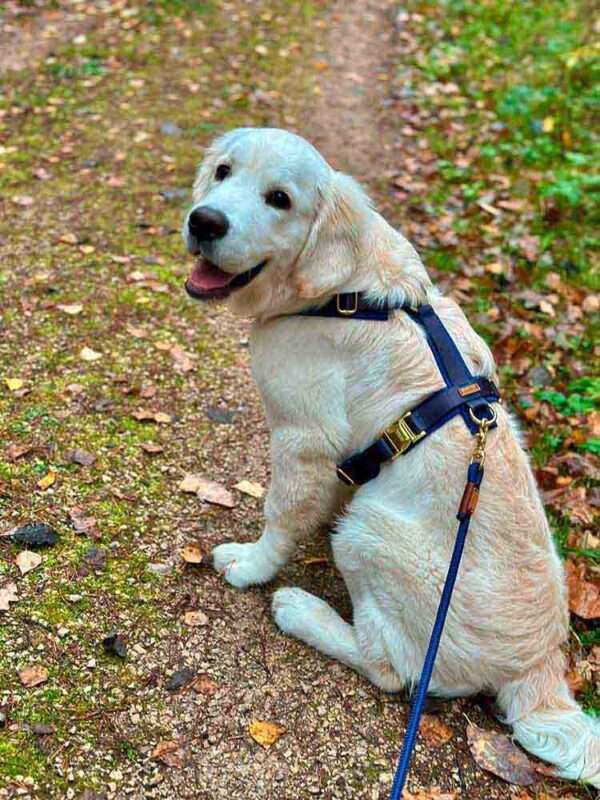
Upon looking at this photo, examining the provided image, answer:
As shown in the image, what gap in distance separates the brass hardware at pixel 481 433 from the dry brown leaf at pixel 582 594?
117 centimetres

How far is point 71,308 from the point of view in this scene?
4.98 metres

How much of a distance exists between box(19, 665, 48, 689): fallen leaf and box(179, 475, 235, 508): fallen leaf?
119 centimetres

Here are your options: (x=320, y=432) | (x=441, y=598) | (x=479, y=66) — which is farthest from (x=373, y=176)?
(x=441, y=598)

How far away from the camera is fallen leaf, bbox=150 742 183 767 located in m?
2.66

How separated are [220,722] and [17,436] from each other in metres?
1.86

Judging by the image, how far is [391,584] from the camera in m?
2.85

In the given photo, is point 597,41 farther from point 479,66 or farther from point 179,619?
point 179,619

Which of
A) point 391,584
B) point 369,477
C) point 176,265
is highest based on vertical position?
point 369,477

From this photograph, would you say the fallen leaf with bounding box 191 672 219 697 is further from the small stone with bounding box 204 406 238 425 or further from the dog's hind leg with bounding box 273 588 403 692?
the small stone with bounding box 204 406 238 425

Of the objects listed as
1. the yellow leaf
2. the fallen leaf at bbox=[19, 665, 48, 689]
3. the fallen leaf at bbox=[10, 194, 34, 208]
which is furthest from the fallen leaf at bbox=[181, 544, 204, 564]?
the yellow leaf

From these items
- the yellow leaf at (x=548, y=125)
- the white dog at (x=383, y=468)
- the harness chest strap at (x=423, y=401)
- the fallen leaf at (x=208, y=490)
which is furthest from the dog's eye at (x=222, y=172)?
the yellow leaf at (x=548, y=125)

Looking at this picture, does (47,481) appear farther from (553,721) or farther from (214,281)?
(553,721)

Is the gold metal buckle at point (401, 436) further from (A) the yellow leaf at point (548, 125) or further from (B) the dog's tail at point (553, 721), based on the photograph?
(A) the yellow leaf at point (548, 125)

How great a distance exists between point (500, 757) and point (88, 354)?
3.10m
